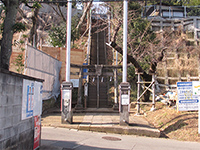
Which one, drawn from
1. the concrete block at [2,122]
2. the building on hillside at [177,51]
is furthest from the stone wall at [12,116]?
the building on hillside at [177,51]

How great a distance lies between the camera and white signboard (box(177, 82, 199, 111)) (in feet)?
36.2

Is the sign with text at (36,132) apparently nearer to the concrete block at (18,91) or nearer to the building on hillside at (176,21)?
the concrete block at (18,91)

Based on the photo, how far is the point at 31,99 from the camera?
203 inches

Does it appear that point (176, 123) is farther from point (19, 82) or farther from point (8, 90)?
point (8, 90)

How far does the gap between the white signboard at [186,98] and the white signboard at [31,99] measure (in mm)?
8064

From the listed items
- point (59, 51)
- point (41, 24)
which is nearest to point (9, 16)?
point (59, 51)

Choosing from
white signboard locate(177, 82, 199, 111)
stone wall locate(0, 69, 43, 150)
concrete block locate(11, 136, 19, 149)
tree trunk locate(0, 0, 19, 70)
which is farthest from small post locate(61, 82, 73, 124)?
white signboard locate(177, 82, 199, 111)

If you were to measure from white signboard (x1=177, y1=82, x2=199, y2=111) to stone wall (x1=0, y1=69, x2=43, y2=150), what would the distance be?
8536 mm

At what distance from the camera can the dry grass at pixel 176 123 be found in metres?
9.21

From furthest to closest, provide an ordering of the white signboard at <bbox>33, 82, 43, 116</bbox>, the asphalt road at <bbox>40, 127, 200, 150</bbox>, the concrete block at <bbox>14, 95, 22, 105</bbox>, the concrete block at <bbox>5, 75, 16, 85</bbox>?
the asphalt road at <bbox>40, 127, 200, 150</bbox>
the white signboard at <bbox>33, 82, 43, 116</bbox>
the concrete block at <bbox>14, 95, 22, 105</bbox>
the concrete block at <bbox>5, 75, 16, 85</bbox>

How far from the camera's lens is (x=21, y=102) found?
15.3ft

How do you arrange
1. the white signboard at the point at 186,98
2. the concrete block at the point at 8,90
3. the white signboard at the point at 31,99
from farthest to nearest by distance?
the white signboard at the point at 186,98 < the white signboard at the point at 31,99 < the concrete block at the point at 8,90

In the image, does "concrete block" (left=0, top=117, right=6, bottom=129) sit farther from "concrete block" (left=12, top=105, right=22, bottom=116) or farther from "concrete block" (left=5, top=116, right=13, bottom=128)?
"concrete block" (left=12, top=105, right=22, bottom=116)

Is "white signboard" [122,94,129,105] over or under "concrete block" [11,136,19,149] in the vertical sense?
over
